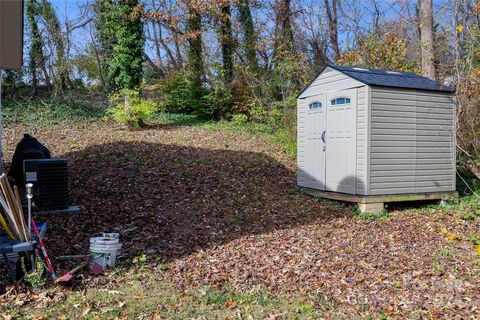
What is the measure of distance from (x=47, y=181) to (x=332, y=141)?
14.2 feet

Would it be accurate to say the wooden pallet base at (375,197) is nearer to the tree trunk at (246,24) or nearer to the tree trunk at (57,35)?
the tree trunk at (246,24)

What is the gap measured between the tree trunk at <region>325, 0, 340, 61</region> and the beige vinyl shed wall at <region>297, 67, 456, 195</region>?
8896 millimetres

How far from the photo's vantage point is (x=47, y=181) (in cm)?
571

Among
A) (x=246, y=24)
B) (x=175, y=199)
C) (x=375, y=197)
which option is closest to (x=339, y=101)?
(x=375, y=197)

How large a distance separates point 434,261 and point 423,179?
278cm

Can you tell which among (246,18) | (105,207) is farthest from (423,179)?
(246,18)

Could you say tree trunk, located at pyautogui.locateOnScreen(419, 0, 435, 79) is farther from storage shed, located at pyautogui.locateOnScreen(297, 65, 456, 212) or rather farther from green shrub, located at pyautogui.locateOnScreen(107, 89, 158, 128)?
green shrub, located at pyautogui.locateOnScreen(107, 89, 158, 128)

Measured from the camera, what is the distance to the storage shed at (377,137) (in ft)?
22.4

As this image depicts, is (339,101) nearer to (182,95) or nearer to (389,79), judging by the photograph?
(389,79)

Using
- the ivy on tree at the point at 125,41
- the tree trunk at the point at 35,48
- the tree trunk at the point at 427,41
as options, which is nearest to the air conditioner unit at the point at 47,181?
the ivy on tree at the point at 125,41

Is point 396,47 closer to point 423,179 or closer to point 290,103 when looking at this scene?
point 290,103

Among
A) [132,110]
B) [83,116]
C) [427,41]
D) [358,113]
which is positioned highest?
[427,41]

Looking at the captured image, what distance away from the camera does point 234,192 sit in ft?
25.1

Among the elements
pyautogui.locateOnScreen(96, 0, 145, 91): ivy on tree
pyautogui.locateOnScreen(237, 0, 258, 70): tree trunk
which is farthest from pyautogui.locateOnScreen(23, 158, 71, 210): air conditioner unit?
pyautogui.locateOnScreen(237, 0, 258, 70): tree trunk
